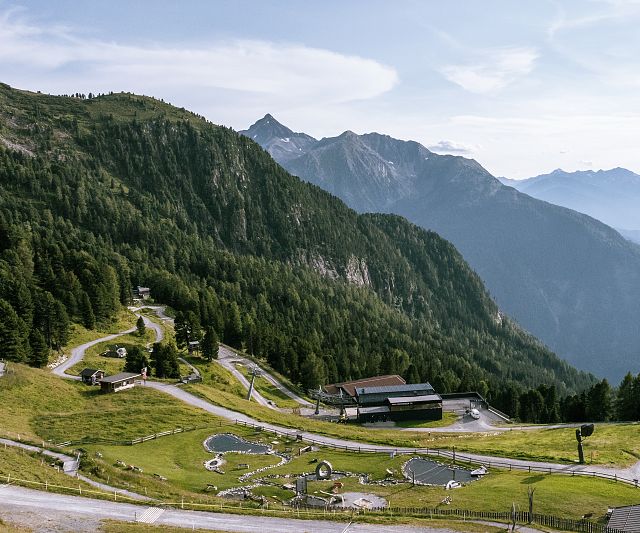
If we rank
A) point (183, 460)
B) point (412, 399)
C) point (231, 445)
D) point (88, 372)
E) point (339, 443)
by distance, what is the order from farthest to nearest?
1. point (412, 399)
2. point (88, 372)
3. point (339, 443)
4. point (231, 445)
5. point (183, 460)

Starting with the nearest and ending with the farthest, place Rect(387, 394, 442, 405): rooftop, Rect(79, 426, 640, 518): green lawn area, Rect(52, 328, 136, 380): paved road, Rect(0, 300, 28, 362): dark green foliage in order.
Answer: Rect(79, 426, 640, 518): green lawn area
Rect(0, 300, 28, 362): dark green foliage
Rect(52, 328, 136, 380): paved road
Rect(387, 394, 442, 405): rooftop

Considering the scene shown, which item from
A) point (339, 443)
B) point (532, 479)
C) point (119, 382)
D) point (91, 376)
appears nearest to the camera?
point (532, 479)

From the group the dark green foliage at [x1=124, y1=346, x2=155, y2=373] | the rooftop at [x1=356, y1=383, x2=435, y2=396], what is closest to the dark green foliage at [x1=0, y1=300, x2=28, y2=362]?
the dark green foliage at [x1=124, y1=346, x2=155, y2=373]

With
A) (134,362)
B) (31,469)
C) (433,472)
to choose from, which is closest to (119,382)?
(134,362)

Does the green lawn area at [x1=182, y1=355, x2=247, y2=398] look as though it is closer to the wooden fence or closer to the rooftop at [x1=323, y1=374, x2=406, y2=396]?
the rooftop at [x1=323, y1=374, x2=406, y2=396]

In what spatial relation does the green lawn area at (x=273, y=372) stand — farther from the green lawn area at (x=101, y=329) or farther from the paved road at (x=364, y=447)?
the paved road at (x=364, y=447)

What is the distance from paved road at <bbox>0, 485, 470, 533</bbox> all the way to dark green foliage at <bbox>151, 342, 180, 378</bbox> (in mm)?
65518

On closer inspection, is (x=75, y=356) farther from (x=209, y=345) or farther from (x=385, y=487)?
(x=385, y=487)

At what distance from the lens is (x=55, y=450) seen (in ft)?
230

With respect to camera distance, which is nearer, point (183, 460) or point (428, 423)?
point (183, 460)

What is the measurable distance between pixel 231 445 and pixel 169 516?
32843mm

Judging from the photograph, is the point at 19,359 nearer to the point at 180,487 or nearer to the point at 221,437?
the point at 221,437

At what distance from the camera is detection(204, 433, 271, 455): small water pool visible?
3282 inches

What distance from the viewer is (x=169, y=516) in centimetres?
5281
